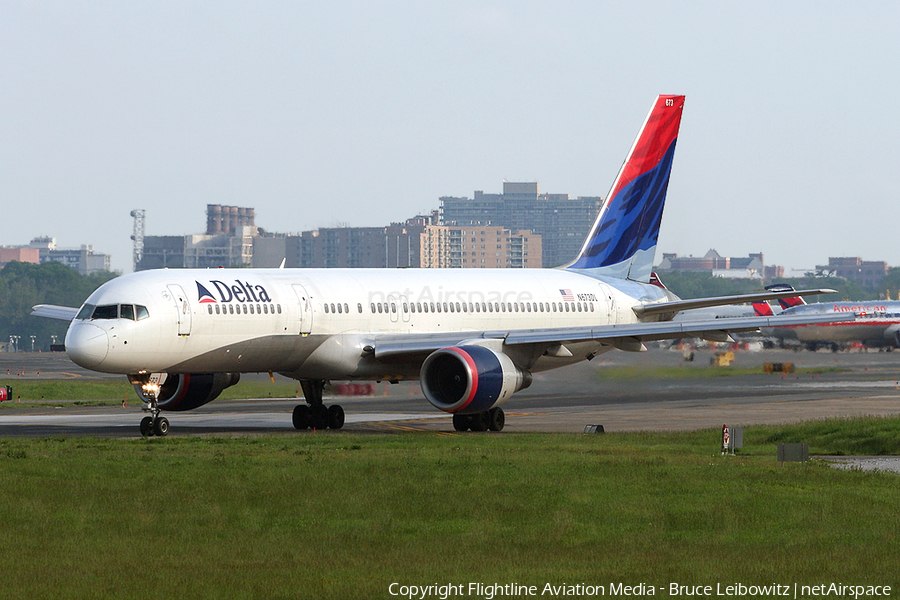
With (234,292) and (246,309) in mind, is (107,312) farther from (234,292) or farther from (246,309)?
(246,309)

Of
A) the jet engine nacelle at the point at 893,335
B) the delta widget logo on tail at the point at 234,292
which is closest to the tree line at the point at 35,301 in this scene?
the jet engine nacelle at the point at 893,335

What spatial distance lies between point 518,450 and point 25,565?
48.0ft

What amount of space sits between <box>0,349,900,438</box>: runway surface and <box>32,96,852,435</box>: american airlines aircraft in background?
1.92 metres

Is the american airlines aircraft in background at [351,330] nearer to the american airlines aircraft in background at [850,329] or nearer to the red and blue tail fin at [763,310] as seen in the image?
the american airlines aircraft in background at [850,329]

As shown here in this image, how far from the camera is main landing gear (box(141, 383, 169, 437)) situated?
33.9 metres

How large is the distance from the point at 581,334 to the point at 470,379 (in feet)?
13.6

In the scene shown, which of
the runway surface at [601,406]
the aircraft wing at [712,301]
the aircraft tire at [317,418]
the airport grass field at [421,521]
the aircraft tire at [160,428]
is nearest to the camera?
the airport grass field at [421,521]

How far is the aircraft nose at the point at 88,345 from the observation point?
3255 cm

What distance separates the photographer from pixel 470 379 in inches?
1347

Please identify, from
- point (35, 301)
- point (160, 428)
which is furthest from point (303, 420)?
point (35, 301)

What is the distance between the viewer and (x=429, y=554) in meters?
16.3

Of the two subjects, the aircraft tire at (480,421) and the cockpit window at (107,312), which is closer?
the cockpit window at (107,312)

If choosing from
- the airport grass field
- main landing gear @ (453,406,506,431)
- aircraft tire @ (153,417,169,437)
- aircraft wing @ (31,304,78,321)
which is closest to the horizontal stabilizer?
main landing gear @ (453,406,506,431)

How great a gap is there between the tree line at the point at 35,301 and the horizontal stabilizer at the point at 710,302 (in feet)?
458
